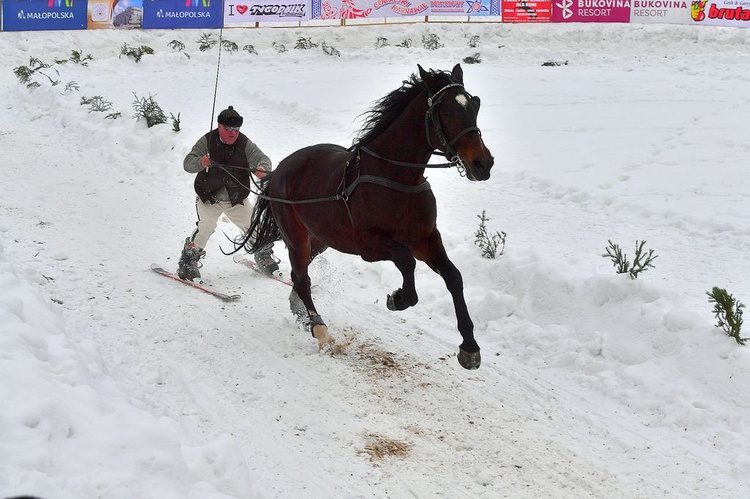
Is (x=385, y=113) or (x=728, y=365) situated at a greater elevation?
(x=385, y=113)

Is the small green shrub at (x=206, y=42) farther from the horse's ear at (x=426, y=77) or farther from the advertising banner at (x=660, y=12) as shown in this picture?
the horse's ear at (x=426, y=77)

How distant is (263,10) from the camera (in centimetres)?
2681

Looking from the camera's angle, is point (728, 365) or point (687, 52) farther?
point (687, 52)

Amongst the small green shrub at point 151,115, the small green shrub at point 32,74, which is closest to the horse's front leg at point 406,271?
the small green shrub at point 151,115

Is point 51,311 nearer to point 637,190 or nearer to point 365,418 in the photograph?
point 365,418

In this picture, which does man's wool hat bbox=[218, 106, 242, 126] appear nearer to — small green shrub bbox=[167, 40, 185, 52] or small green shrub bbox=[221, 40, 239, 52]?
small green shrub bbox=[221, 40, 239, 52]

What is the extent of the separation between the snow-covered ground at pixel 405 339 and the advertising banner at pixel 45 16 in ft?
48.6

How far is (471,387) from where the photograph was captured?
5223 millimetres

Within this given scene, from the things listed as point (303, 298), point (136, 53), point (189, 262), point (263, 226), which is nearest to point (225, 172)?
point (263, 226)

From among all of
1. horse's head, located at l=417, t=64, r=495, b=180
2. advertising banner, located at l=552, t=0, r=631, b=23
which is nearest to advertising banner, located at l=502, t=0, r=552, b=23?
advertising banner, located at l=552, t=0, r=631, b=23

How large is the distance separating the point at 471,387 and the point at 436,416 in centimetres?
54

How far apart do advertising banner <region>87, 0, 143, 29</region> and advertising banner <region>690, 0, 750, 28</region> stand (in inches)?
779

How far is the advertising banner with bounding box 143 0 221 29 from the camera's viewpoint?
26547mm

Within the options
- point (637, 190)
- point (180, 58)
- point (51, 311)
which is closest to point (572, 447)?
point (51, 311)
